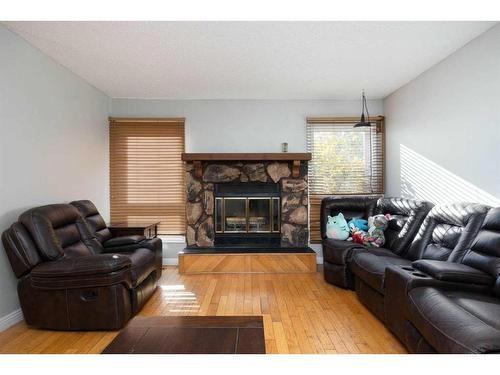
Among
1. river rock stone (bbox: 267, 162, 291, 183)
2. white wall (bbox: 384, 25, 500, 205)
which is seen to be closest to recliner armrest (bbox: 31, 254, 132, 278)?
river rock stone (bbox: 267, 162, 291, 183)

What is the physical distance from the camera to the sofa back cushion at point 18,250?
2.44 metres

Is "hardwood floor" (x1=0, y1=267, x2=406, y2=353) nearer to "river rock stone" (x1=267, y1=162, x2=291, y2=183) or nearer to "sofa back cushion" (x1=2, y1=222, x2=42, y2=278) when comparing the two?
"sofa back cushion" (x1=2, y1=222, x2=42, y2=278)

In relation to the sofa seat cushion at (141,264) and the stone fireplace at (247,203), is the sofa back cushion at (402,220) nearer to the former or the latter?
the stone fireplace at (247,203)

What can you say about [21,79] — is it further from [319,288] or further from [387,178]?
[387,178]

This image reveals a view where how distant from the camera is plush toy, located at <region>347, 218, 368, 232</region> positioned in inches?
154

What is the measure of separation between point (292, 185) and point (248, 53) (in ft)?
7.17

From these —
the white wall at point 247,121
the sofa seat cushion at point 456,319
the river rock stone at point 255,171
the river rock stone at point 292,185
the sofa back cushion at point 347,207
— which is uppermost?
the white wall at point 247,121

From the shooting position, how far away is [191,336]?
1.65m

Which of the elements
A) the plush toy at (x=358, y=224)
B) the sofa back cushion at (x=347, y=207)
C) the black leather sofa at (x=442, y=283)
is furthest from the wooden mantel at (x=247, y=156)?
the black leather sofa at (x=442, y=283)

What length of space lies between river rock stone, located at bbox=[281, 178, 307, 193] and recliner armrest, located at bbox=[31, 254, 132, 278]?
2726 millimetres

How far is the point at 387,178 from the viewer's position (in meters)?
4.73

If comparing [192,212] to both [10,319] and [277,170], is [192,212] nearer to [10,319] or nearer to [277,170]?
[277,170]

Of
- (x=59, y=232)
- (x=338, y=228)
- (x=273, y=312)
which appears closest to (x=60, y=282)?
(x=59, y=232)
